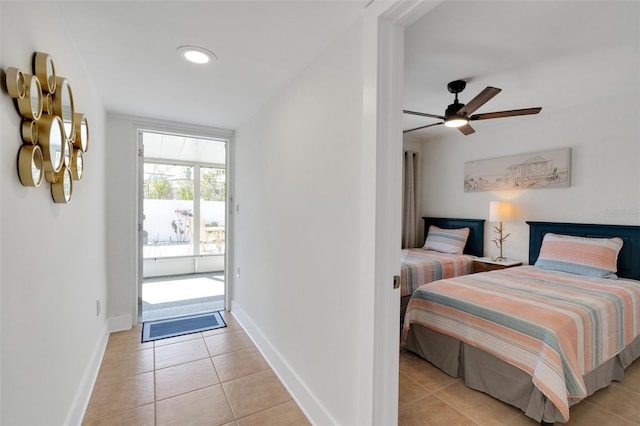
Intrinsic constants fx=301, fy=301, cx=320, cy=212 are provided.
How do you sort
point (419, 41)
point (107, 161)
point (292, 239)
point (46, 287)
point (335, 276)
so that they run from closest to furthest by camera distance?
1. point (46, 287)
2. point (335, 276)
3. point (419, 41)
4. point (292, 239)
5. point (107, 161)

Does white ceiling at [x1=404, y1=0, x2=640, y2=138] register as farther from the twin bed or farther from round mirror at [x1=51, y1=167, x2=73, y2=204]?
round mirror at [x1=51, y1=167, x2=73, y2=204]

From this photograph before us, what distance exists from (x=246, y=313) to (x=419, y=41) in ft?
9.33

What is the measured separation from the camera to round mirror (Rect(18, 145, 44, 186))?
3.39ft

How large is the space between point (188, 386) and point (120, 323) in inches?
57.6

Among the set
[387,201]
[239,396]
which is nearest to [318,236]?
[387,201]

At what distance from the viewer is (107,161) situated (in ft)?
10.0

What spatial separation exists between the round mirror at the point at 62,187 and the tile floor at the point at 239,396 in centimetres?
136

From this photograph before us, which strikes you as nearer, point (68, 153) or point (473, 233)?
point (68, 153)

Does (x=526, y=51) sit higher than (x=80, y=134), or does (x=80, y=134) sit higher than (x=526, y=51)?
(x=526, y=51)

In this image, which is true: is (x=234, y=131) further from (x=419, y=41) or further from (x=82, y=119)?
(x=419, y=41)

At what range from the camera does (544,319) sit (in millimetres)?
1874

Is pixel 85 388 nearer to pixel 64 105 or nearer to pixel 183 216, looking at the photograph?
pixel 64 105

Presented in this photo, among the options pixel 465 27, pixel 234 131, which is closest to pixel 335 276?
pixel 465 27

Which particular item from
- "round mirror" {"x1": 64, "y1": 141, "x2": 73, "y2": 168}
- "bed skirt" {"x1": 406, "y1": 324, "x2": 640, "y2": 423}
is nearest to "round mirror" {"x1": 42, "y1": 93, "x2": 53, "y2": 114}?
"round mirror" {"x1": 64, "y1": 141, "x2": 73, "y2": 168}
